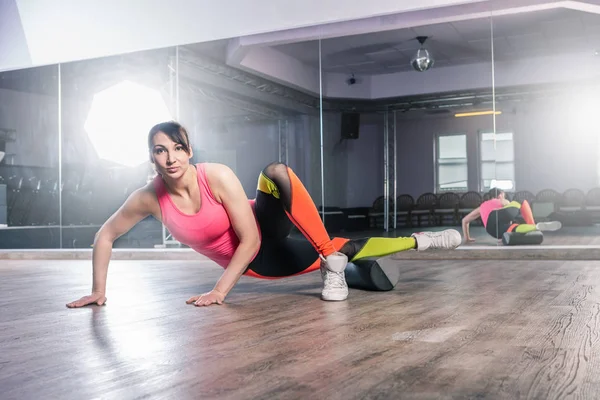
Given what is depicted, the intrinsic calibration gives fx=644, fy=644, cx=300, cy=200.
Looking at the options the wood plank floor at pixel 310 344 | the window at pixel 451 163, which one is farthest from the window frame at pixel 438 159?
the wood plank floor at pixel 310 344

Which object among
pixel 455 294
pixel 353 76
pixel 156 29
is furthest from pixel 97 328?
pixel 156 29


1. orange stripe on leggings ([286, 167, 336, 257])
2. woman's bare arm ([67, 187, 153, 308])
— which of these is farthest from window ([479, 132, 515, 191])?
woman's bare arm ([67, 187, 153, 308])

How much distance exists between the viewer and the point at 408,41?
5898mm

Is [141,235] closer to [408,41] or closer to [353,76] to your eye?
[353,76]

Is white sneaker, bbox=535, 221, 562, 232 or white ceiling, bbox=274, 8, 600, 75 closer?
white ceiling, bbox=274, 8, 600, 75

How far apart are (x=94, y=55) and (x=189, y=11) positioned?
1272 mm

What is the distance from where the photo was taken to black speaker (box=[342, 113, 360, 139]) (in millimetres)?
5910

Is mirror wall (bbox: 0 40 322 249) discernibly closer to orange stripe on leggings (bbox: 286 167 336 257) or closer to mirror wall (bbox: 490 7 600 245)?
mirror wall (bbox: 490 7 600 245)

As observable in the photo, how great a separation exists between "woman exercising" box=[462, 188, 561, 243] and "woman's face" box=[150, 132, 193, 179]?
3.68 m

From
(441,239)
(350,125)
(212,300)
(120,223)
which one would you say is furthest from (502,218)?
(120,223)

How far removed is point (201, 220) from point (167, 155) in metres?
0.30

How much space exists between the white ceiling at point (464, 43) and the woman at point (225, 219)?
3476 millimetres

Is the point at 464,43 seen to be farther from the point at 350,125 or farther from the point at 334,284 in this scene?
the point at 334,284

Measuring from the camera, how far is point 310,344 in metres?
1.79
